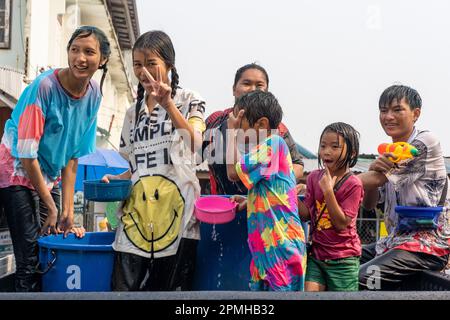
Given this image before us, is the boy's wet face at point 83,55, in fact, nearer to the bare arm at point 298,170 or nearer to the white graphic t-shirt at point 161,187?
the white graphic t-shirt at point 161,187

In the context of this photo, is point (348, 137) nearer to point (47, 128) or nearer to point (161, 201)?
point (161, 201)

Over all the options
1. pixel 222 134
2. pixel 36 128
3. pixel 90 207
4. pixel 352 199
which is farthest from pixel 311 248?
pixel 90 207

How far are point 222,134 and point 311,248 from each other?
2.72 ft

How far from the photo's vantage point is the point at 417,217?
2.63 metres

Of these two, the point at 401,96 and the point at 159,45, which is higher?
the point at 159,45


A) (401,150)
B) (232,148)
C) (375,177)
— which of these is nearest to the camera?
(232,148)

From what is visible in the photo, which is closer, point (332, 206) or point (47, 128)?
point (332, 206)

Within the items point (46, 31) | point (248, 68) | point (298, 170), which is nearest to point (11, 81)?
point (46, 31)

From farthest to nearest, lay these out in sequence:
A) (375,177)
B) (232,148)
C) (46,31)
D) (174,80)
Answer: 1. (46,31)
2. (375,177)
3. (174,80)
4. (232,148)

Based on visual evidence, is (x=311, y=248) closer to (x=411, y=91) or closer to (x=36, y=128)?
(x=411, y=91)

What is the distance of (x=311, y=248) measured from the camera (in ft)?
8.61

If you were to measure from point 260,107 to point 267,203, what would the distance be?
458 millimetres

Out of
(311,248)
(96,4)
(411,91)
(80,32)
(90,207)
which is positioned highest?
(96,4)

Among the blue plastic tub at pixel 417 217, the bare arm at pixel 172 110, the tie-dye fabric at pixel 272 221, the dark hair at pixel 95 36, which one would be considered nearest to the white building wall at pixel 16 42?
the dark hair at pixel 95 36
